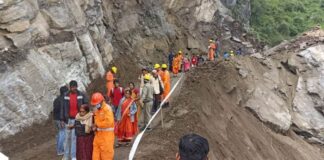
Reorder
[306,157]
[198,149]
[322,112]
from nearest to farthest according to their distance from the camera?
[198,149] → [306,157] → [322,112]

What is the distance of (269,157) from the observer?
1445 centimetres

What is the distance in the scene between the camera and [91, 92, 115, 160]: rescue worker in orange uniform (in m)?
8.41

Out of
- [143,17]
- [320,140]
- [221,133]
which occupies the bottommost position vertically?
[320,140]

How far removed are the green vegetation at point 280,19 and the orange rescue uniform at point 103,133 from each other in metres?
38.7

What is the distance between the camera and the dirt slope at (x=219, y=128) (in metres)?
11.0

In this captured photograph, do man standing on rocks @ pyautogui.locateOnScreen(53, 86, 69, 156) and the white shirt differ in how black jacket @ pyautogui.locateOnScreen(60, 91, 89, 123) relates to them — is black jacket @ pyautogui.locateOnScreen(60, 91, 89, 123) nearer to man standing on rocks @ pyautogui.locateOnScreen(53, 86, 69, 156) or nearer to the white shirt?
man standing on rocks @ pyautogui.locateOnScreen(53, 86, 69, 156)

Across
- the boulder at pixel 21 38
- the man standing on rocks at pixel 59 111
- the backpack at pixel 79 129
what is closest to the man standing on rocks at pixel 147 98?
the man standing on rocks at pixel 59 111

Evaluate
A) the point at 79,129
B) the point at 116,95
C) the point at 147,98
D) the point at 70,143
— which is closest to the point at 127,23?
the point at 116,95

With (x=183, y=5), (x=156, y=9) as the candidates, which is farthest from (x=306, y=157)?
(x=183, y=5)

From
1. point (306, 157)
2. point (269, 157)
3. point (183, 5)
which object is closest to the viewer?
point (269, 157)

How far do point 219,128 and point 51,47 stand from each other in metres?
6.01

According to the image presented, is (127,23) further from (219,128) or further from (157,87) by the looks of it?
(219,128)

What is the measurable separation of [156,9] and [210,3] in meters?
9.09

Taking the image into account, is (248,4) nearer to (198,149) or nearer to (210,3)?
(210,3)
